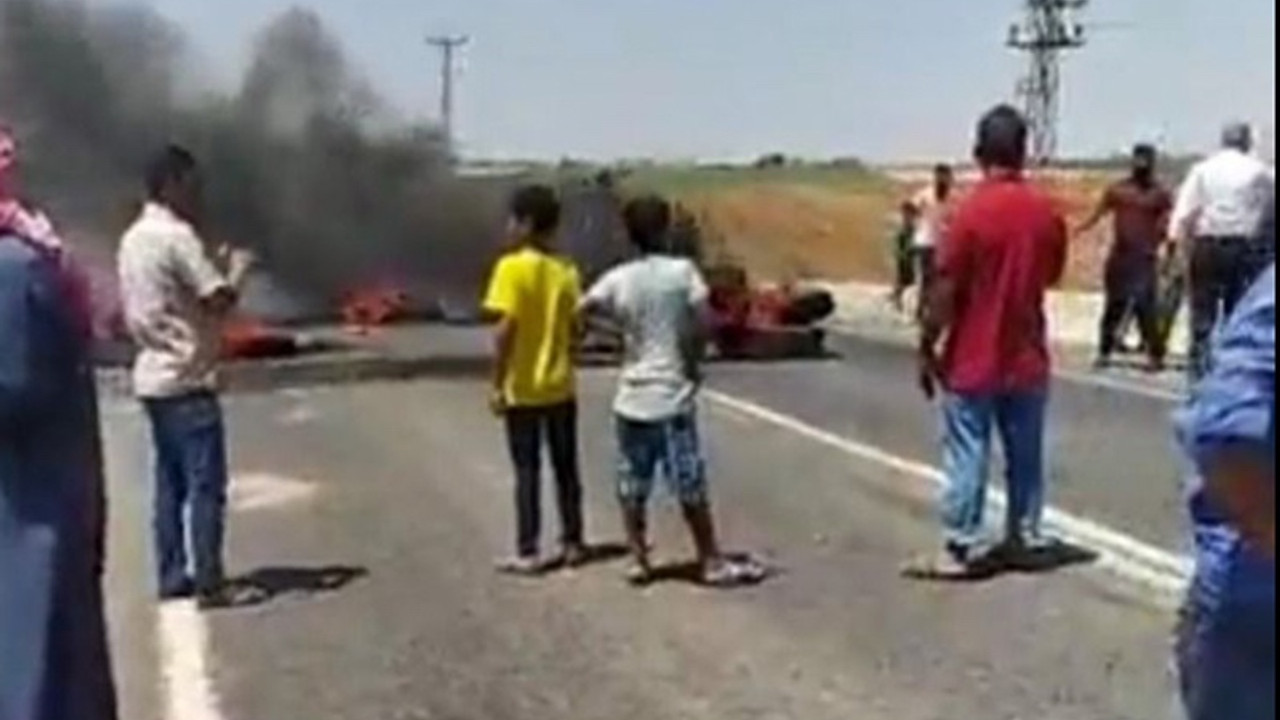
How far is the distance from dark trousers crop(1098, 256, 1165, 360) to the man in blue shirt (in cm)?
2096

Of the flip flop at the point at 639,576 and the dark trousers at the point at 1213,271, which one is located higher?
the dark trousers at the point at 1213,271

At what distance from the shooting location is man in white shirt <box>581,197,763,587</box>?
41.5 ft

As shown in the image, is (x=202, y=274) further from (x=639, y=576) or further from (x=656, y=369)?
(x=639, y=576)

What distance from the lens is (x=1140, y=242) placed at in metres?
25.4

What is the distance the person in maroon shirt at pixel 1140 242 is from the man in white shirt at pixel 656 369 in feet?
38.1

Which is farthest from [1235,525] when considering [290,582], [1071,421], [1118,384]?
[1118,384]

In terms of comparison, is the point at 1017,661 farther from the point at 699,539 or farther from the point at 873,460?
the point at 873,460

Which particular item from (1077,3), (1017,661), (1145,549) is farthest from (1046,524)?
(1077,3)

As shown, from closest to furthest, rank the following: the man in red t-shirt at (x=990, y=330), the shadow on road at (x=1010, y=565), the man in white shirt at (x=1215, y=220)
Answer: the man in red t-shirt at (x=990, y=330)
the shadow on road at (x=1010, y=565)
the man in white shirt at (x=1215, y=220)

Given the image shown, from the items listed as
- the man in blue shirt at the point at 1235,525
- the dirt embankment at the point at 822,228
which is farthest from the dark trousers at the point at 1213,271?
the dirt embankment at the point at 822,228

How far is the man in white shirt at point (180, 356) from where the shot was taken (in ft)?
40.0

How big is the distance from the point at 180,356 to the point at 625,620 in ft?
6.34

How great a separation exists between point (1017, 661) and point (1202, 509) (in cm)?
649

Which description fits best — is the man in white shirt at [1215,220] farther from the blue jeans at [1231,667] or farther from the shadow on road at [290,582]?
the blue jeans at [1231,667]
